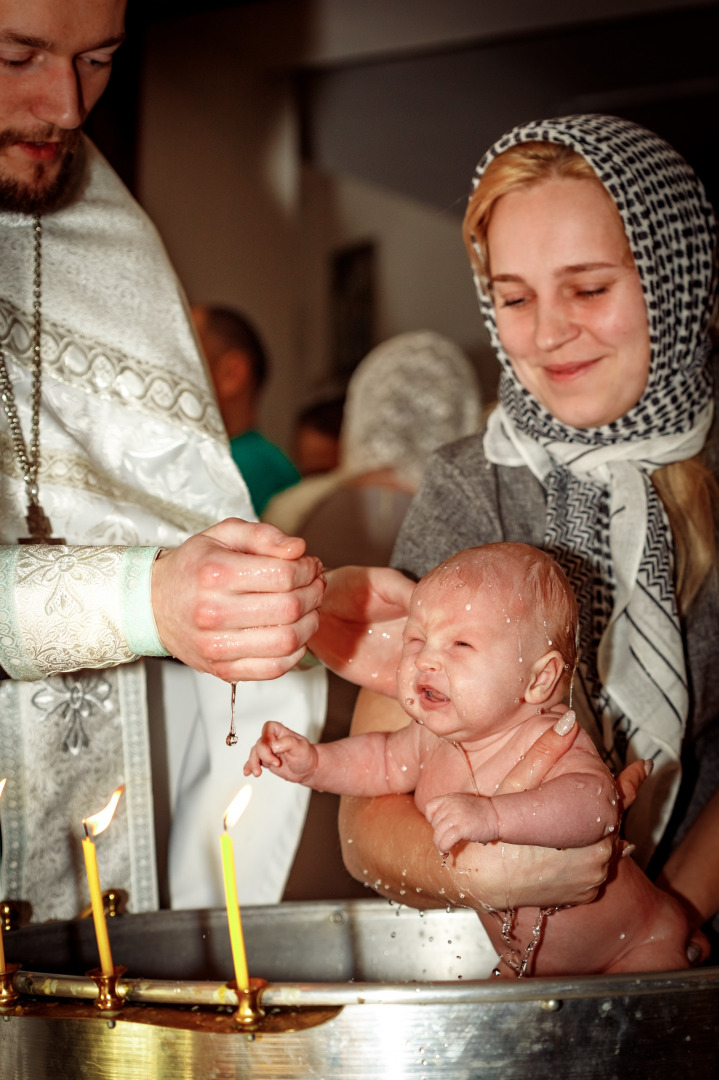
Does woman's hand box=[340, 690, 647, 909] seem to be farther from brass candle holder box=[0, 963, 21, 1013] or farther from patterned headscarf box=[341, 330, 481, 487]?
patterned headscarf box=[341, 330, 481, 487]

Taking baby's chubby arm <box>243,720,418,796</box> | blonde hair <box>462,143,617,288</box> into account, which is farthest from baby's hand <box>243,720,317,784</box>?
blonde hair <box>462,143,617,288</box>

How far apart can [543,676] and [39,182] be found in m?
0.75

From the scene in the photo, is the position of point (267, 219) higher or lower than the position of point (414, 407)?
higher

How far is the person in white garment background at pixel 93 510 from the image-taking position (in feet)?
3.27

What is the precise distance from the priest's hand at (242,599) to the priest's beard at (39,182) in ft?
1.54

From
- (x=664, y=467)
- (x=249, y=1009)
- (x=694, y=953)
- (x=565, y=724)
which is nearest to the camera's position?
(x=249, y=1009)

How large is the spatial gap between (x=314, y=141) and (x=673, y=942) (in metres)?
4.06

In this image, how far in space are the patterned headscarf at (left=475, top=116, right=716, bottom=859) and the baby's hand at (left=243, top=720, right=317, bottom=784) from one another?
35 centimetres

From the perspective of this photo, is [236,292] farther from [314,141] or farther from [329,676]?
[329,676]

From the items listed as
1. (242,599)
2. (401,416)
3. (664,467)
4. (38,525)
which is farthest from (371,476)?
(242,599)

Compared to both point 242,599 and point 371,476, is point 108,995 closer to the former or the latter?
point 242,599

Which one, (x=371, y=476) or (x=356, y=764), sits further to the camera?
(x=371, y=476)

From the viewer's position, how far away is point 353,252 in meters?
4.36

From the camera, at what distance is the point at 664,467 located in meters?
1.45
